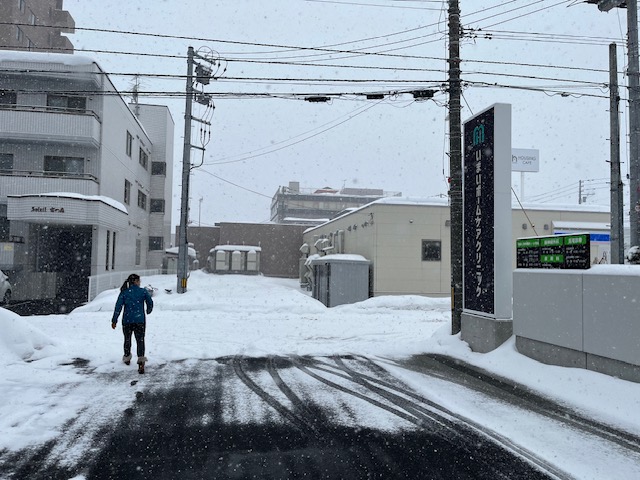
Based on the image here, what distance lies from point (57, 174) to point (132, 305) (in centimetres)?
1864

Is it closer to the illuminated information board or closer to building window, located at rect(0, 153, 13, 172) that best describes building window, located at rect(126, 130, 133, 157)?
building window, located at rect(0, 153, 13, 172)

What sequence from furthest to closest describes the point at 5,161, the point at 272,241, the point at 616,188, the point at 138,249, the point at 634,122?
the point at 272,241
the point at 138,249
the point at 5,161
the point at 616,188
the point at 634,122

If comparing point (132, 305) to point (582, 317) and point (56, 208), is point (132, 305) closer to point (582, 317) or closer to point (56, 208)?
point (582, 317)

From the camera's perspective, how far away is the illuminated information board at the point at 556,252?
726 centimetres

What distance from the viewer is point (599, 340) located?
21.7 feet

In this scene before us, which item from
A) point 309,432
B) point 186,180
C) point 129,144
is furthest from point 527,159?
point 309,432

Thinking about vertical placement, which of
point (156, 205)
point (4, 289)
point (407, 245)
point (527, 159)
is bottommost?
point (4, 289)

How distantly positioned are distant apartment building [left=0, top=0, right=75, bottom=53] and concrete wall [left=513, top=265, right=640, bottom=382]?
3844 cm

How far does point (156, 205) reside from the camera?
3856cm

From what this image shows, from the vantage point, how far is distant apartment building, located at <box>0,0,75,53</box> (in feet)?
125

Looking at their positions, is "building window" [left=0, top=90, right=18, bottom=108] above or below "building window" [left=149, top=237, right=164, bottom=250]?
above

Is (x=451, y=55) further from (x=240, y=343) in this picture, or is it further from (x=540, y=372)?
(x=240, y=343)

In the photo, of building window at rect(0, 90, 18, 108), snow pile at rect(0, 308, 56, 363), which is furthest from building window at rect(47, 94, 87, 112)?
snow pile at rect(0, 308, 56, 363)

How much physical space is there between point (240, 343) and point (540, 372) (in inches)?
253
